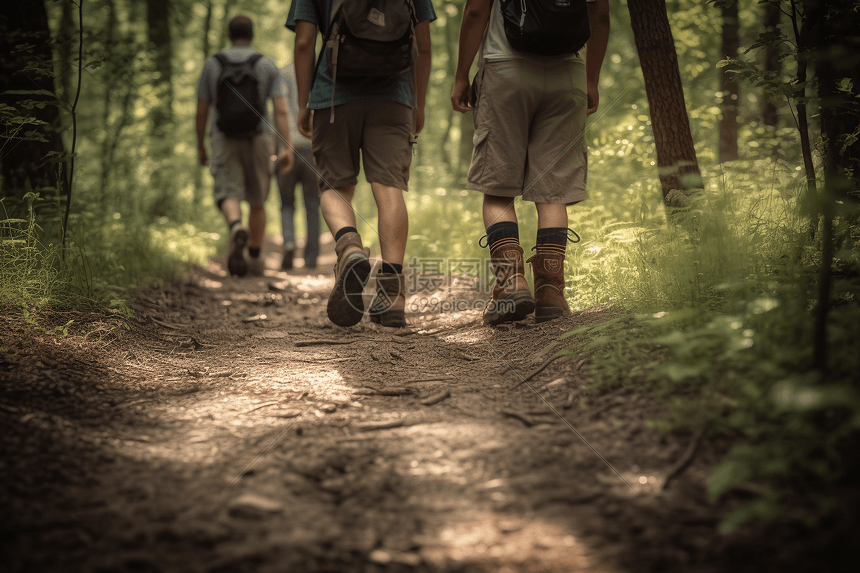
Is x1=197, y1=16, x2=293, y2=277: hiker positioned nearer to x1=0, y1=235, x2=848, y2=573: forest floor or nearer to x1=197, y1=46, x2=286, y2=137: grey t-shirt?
x1=197, y1=46, x2=286, y2=137: grey t-shirt

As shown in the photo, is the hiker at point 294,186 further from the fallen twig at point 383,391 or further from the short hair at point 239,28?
the fallen twig at point 383,391

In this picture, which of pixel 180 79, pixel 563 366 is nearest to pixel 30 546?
pixel 563 366

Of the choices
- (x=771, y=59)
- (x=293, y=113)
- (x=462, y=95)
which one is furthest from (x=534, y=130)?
(x=771, y=59)

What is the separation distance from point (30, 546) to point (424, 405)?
1.32 meters

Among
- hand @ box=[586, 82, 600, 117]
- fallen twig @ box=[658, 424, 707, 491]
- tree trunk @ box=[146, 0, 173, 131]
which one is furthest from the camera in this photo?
tree trunk @ box=[146, 0, 173, 131]

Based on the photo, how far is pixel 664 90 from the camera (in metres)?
3.54

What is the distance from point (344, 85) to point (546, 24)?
1272 mm

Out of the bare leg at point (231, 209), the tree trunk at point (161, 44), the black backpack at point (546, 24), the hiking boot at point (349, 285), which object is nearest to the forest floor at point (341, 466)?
the hiking boot at point (349, 285)

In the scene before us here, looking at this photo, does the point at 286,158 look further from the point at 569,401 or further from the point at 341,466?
the point at 341,466

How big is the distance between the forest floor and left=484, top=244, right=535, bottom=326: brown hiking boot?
0.99ft

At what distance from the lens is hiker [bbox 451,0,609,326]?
3.26 meters

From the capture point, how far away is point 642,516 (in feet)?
4.52

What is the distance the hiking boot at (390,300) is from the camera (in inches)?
145

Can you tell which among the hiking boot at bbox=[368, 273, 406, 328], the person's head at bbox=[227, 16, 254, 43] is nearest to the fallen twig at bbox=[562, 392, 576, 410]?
the hiking boot at bbox=[368, 273, 406, 328]
